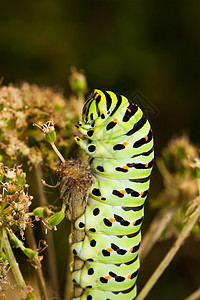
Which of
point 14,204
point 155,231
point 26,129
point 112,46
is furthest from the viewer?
point 112,46

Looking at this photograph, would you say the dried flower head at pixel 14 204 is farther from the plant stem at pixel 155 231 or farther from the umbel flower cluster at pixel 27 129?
the plant stem at pixel 155 231

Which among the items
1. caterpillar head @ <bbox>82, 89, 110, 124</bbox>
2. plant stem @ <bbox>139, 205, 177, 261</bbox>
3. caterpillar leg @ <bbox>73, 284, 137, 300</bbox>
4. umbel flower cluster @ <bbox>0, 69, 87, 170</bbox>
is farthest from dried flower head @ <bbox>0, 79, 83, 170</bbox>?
plant stem @ <bbox>139, 205, 177, 261</bbox>

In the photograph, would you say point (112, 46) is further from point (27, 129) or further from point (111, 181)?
point (111, 181)

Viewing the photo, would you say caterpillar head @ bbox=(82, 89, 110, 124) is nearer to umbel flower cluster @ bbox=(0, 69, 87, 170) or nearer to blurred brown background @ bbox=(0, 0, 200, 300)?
umbel flower cluster @ bbox=(0, 69, 87, 170)

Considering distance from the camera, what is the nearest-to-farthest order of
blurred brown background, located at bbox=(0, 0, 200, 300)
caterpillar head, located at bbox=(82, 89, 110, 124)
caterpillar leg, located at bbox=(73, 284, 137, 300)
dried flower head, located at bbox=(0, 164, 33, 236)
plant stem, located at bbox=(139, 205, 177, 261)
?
→ dried flower head, located at bbox=(0, 164, 33, 236) < caterpillar head, located at bbox=(82, 89, 110, 124) < caterpillar leg, located at bbox=(73, 284, 137, 300) < plant stem, located at bbox=(139, 205, 177, 261) < blurred brown background, located at bbox=(0, 0, 200, 300)

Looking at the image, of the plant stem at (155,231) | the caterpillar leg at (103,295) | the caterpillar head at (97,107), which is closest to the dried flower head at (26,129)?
the caterpillar head at (97,107)

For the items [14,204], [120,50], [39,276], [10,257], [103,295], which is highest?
[120,50]

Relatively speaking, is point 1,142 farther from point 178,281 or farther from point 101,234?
point 178,281

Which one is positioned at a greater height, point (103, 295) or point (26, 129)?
point (26, 129)

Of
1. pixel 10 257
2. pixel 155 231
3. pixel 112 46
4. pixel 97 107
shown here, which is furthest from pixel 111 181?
pixel 112 46
